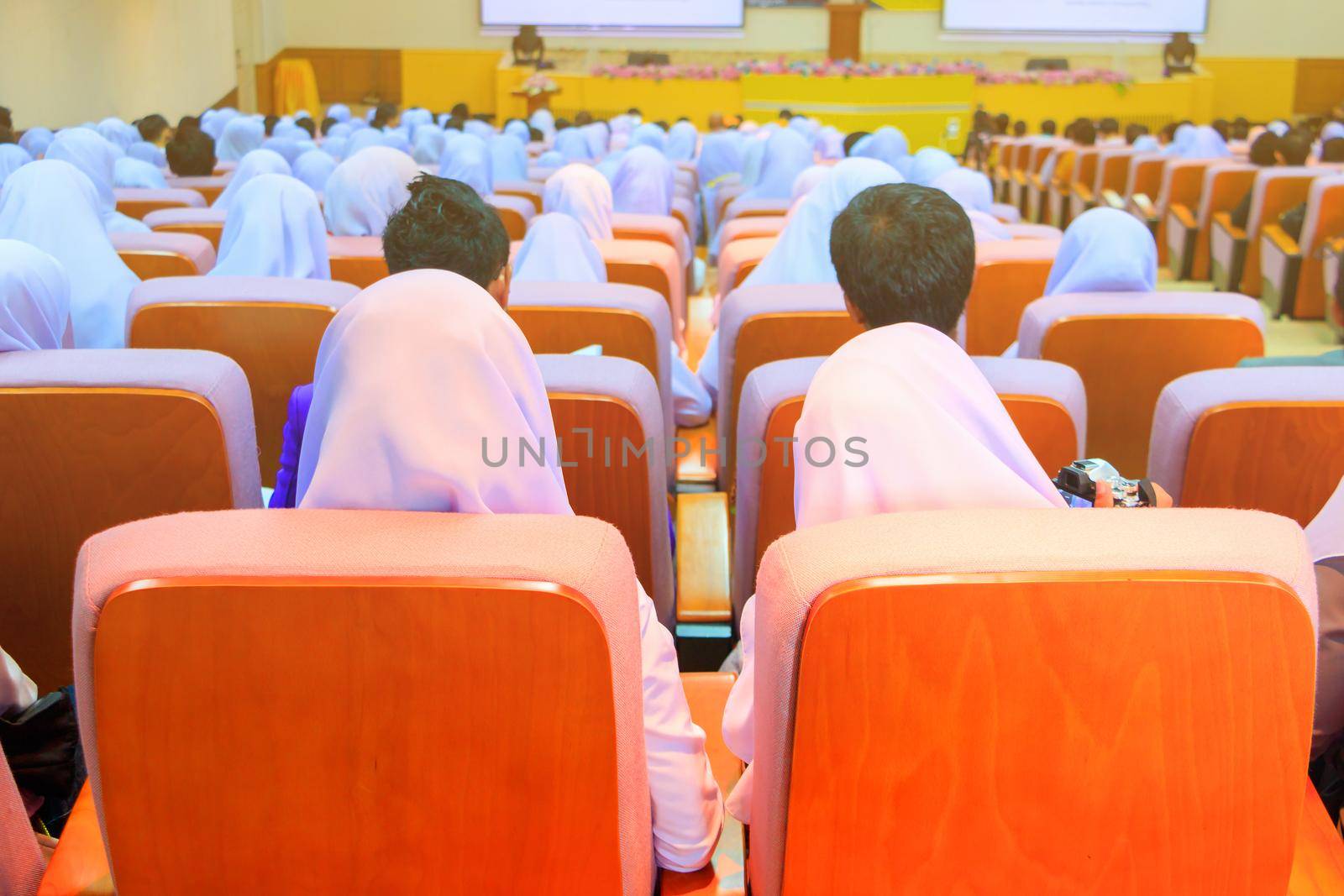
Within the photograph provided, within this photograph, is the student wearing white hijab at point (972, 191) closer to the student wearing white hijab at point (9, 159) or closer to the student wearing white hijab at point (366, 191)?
the student wearing white hijab at point (366, 191)

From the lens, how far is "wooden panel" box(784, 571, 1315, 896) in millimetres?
959

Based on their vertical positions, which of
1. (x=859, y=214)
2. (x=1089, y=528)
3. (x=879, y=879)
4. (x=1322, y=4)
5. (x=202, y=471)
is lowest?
(x=879, y=879)

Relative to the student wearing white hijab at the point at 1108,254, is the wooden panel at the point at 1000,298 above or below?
below

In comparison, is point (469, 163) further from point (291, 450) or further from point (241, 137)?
point (291, 450)

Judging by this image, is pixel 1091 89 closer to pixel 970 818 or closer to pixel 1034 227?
pixel 1034 227

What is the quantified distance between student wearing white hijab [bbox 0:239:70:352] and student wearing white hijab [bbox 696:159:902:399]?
1.49 meters

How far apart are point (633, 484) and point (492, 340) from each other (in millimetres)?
613

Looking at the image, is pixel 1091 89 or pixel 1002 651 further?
pixel 1091 89

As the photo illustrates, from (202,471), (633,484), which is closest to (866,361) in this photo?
(633,484)

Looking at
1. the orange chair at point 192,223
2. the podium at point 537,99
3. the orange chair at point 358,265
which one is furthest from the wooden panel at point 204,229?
the podium at point 537,99

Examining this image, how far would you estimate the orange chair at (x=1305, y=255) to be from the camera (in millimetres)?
5746

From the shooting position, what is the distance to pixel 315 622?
3.22 ft

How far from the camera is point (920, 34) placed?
56.1 ft

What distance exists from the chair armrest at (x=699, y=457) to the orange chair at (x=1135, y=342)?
71 cm
